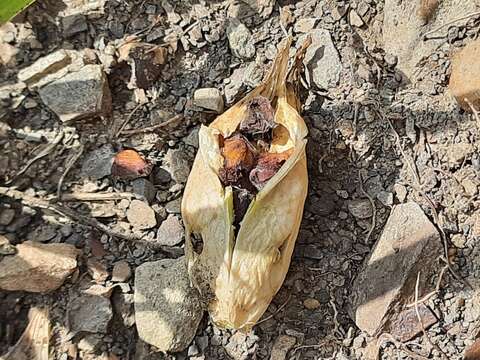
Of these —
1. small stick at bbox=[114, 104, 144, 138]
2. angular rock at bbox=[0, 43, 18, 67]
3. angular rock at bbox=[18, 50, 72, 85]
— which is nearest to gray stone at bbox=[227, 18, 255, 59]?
small stick at bbox=[114, 104, 144, 138]

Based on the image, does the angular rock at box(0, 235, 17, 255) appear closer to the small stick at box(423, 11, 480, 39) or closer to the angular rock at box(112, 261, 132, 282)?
the angular rock at box(112, 261, 132, 282)

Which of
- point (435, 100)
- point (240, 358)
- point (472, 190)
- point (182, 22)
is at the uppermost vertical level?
point (182, 22)

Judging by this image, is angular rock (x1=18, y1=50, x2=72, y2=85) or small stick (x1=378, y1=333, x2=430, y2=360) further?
angular rock (x1=18, y1=50, x2=72, y2=85)

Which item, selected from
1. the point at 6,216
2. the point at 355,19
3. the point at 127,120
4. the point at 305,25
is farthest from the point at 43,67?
the point at 355,19

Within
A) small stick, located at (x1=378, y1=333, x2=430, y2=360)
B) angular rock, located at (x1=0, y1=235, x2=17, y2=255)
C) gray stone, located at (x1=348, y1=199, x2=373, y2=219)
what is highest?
angular rock, located at (x1=0, y1=235, x2=17, y2=255)

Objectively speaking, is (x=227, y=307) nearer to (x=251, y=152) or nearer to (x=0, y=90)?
(x=251, y=152)

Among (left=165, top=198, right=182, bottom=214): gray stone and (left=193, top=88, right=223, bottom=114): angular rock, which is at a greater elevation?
(left=193, top=88, right=223, bottom=114): angular rock

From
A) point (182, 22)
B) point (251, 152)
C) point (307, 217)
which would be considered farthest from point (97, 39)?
point (307, 217)

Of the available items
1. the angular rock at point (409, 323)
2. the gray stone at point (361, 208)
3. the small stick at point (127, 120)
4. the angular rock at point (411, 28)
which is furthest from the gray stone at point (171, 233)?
the angular rock at point (411, 28)
